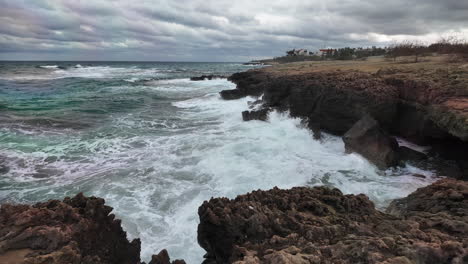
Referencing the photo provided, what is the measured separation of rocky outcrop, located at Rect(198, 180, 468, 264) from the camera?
351cm

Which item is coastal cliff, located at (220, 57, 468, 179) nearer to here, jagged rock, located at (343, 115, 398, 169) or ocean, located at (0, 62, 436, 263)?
ocean, located at (0, 62, 436, 263)

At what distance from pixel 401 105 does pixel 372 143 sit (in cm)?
323

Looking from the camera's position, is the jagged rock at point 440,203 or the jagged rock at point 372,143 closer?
the jagged rock at point 440,203

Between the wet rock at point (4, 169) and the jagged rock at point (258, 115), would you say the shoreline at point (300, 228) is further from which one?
the jagged rock at point (258, 115)

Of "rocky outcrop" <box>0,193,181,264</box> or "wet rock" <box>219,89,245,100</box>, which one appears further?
"wet rock" <box>219,89,245,100</box>

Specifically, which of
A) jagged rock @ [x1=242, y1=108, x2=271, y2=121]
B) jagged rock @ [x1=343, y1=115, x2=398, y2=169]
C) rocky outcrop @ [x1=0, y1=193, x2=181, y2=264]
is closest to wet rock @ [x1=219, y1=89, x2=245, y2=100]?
jagged rock @ [x1=242, y1=108, x2=271, y2=121]

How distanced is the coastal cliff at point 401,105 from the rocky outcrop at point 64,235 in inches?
377

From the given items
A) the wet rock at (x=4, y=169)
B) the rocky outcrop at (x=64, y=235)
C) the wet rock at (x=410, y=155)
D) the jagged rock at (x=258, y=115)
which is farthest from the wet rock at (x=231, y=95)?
the rocky outcrop at (x=64, y=235)

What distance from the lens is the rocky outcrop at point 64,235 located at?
3.45 meters

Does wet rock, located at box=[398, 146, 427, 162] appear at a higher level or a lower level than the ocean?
higher

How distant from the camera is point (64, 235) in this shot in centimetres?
372

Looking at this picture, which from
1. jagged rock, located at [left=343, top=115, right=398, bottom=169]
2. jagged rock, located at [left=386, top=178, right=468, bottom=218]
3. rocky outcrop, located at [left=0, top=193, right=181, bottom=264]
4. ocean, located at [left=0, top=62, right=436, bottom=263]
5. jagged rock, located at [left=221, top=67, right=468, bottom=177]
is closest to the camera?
rocky outcrop, located at [left=0, top=193, right=181, bottom=264]

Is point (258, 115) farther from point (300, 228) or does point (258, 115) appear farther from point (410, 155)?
point (300, 228)

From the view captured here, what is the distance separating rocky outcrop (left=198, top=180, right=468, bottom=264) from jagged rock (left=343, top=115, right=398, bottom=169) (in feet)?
13.6
